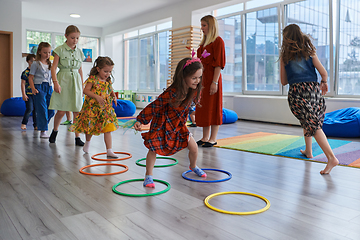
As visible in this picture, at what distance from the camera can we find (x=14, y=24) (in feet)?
26.8

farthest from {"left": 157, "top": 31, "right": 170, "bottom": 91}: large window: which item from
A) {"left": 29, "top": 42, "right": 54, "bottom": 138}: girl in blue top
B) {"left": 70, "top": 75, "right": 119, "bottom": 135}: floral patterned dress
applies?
{"left": 70, "top": 75, "right": 119, "bottom": 135}: floral patterned dress

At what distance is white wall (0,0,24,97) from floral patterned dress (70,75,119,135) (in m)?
6.04

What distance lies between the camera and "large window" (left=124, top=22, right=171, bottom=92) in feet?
34.1

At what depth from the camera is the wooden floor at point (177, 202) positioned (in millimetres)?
1473

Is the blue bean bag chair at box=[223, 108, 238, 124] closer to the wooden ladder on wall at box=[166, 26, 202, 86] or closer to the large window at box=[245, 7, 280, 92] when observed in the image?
the large window at box=[245, 7, 280, 92]

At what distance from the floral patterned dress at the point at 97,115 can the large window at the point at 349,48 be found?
4.41 metres

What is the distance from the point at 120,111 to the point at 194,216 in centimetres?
594

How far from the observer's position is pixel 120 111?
7383 millimetres

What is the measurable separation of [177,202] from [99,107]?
1.62m

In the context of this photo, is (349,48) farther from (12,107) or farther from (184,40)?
(12,107)

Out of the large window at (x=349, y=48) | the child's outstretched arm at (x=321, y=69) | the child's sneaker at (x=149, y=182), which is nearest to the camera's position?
the child's sneaker at (x=149, y=182)

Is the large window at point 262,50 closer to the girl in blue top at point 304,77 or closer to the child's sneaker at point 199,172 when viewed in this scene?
the girl in blue top at point 304,77

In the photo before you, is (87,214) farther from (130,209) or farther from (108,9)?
(108,9)

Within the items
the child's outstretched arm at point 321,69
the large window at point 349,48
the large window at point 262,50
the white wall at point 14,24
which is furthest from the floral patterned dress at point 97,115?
the white wall at point 14,24
